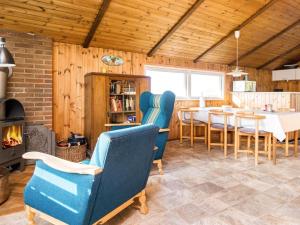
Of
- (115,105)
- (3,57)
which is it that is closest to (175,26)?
(115,105)

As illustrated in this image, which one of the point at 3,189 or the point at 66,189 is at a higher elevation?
the point at 66,189

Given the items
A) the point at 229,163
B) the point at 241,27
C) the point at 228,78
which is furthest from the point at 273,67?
the point at 229,163

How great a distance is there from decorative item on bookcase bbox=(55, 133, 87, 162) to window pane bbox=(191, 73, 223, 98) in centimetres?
331

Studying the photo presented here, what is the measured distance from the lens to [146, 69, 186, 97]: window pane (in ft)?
17.5

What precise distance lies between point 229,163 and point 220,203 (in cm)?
151

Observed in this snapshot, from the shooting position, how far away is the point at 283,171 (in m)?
3.24

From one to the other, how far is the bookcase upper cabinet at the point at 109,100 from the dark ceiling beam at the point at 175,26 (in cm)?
89

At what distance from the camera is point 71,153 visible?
3.68 metres

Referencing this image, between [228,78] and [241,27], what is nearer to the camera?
[241,27]

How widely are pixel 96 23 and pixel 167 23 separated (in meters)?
1.37

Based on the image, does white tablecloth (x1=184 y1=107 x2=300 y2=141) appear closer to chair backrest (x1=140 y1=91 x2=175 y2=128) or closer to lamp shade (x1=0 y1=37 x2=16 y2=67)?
chair backrest (x1=140 y1=91 x2=175 y2=128)

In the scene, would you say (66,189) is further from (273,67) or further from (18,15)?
(273,67)

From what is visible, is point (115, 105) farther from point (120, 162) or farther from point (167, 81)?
point (120, 162)

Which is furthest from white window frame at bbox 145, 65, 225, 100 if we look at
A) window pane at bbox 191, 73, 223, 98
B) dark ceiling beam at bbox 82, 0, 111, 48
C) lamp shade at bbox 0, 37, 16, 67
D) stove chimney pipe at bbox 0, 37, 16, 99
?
lamp shade at bbox 0, 37, 16, 67
